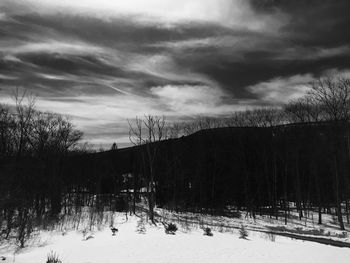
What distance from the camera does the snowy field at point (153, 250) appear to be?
12523 millimetres

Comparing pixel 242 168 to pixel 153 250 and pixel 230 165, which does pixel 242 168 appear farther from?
pixel 153 250

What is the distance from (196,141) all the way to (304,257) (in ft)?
135

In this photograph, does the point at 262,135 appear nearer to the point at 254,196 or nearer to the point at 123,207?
the point at 254,196

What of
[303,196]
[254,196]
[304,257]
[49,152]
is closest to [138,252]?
[304,257]

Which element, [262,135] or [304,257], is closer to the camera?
[304,257]

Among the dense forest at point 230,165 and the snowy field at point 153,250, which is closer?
the snowy field at point 153,250

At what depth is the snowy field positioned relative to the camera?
41.1 feet

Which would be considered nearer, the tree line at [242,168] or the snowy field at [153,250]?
the snowy field at [153,250]

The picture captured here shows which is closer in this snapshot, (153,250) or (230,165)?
(153,250)

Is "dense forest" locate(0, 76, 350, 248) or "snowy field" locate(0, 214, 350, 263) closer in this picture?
"snowy field" locate(0, 214, 350, 263)

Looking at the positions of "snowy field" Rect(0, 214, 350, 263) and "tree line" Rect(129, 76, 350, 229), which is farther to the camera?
"tree line" Rect(129, 76, 350, 229)

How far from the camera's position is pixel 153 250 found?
13.8 m

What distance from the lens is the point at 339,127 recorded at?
31406mm

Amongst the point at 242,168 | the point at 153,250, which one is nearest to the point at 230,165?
the point at 242,168
